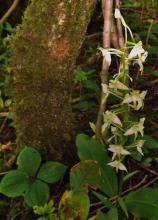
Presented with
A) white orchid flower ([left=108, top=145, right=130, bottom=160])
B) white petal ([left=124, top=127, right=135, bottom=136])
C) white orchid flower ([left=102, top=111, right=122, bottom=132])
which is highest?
white orchid flower ([left=102, top=111, right=122, bottom=132])

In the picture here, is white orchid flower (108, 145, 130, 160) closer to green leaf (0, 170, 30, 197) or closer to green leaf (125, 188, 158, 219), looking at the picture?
green leaf (125, 188, 158, 219)

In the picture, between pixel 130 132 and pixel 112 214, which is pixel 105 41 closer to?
pixel 130 132

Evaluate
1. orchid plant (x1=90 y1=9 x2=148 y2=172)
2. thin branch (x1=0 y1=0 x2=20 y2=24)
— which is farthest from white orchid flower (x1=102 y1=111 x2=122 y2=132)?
thin branch (x1=0 y1=0 x2=20 y2=24)

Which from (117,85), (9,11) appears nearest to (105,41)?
(117,85)

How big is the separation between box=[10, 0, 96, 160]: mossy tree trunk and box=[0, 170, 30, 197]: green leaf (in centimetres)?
17

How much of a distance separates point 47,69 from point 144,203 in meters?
0.63

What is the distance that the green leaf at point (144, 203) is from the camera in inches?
63.2

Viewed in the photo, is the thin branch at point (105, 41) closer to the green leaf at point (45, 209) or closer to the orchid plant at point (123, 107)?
the orchid plant at point (123, 107)

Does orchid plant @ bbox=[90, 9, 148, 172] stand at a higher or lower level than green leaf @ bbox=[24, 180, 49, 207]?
higher

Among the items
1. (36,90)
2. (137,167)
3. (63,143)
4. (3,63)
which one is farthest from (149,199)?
(3,63)

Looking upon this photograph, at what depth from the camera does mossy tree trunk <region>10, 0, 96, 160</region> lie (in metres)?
1.69

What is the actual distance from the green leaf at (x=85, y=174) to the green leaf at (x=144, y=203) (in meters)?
0.15

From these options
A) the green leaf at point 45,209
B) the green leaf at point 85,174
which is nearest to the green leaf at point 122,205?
the green leaf at point 85,174

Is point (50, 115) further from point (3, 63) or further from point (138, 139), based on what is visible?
point (3, 63)
